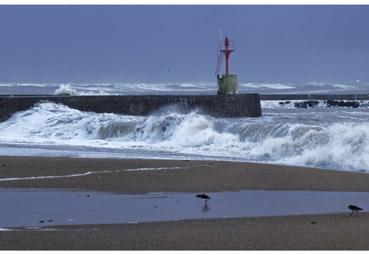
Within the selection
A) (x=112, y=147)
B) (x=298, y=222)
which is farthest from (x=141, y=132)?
(x=298, y=222)

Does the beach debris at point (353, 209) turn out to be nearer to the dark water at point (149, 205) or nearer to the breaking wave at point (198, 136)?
the dark water at point (149, 205)

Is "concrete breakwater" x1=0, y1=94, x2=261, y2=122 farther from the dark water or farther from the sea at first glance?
the dark water

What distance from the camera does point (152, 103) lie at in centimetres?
2914

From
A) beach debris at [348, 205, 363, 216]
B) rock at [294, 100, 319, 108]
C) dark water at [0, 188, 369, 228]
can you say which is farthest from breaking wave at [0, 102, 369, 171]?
rock at [294, 100, 319, 108]

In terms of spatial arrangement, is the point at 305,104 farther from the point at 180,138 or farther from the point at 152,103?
the point at 180,138

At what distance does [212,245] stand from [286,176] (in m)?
6.86

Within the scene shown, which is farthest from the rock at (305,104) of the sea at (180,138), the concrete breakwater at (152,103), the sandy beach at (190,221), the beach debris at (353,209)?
the beach debris at (353,209)

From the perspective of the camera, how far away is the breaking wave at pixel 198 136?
17.2 metres

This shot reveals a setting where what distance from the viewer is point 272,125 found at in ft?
72.5

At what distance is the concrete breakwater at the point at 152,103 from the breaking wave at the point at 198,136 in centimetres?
45

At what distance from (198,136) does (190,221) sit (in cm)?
1378

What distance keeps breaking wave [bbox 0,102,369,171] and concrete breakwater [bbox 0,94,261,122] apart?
45 cm

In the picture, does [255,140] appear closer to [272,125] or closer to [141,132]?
[272,125]

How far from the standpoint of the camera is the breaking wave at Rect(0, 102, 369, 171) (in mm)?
17250
